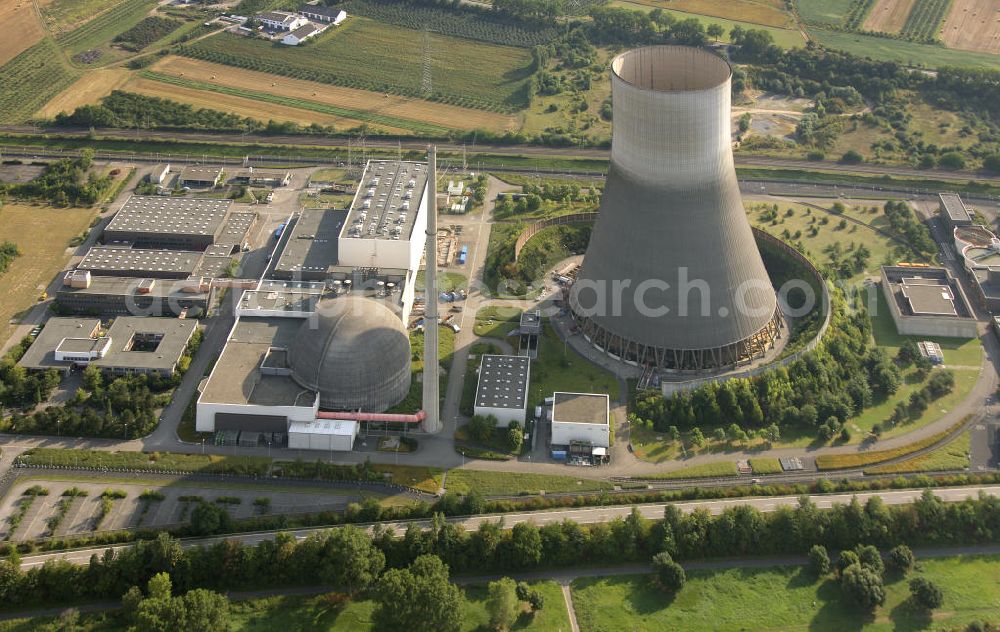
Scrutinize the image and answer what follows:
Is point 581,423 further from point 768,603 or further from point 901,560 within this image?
point 901,560

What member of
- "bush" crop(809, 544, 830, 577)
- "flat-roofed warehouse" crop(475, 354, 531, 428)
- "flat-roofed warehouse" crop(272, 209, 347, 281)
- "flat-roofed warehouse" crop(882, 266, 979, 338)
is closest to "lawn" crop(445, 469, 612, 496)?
"flat-roofed warehouse" crop(475, 354, 531, 428)

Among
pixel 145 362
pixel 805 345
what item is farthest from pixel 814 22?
pixel 145 362

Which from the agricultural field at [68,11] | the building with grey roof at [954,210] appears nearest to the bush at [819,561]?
the building with grey roof at [954,210]

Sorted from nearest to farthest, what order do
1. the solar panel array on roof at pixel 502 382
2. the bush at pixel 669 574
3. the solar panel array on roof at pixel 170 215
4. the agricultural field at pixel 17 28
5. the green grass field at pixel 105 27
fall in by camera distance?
the bush at pixel 669 574 < the solar panel array on roof at pixel 502 382 < the solar panel array on roof at pixel 170 215 < the agricultural field at pixel 17 28 < the green grass field at pixel 105 27

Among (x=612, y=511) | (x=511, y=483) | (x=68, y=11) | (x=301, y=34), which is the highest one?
(x=301, y=34)

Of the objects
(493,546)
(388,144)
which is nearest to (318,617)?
(493,546)

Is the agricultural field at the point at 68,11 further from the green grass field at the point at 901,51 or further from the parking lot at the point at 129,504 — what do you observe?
the green grass field at the point at 901,51
